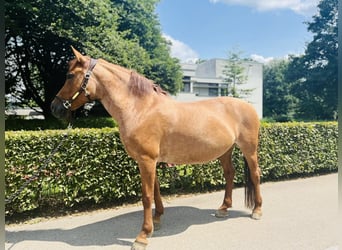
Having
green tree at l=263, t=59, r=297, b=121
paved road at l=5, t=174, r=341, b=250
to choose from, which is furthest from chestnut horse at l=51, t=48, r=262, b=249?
green tree at l=263, t=59, r=297, b=121

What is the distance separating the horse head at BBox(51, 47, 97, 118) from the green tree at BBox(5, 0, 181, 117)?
707cm

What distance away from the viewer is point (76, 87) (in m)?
3.36

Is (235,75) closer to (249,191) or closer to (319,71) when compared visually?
(319,71)

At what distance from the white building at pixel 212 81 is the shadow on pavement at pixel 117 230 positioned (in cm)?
2574

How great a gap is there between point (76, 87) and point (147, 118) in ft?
2.94

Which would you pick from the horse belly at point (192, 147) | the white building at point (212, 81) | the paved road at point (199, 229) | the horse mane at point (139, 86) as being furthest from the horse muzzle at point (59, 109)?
the white building at point (212, 81)

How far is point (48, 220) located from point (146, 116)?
2.35 m

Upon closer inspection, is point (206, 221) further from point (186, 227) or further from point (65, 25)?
point (65, 25)

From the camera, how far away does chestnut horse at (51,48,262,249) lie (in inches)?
133

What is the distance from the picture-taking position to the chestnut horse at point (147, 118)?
3.37 meters

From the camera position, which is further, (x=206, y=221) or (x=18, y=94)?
(x=18, y=94)

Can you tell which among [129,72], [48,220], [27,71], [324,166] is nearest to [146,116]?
[129,72]

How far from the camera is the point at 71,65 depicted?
3406 millimetres

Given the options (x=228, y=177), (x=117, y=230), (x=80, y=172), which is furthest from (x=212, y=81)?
(x=117, y=230)
